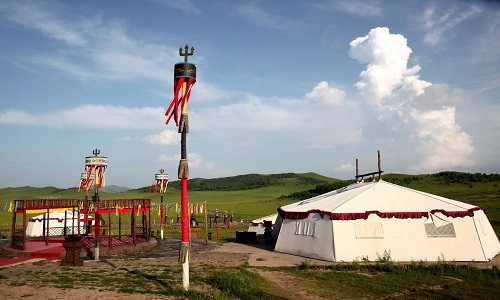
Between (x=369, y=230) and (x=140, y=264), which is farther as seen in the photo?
(x=369, y=230)

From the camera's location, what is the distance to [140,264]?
1989 cm

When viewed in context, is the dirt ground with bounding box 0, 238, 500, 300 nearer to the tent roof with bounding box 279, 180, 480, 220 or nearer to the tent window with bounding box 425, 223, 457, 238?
the tent window with bounding box 425, 223, 457, 238

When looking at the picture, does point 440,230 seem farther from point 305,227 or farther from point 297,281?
point 297,281

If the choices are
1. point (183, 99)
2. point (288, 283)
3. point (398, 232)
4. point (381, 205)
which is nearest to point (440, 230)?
point (398, 232)

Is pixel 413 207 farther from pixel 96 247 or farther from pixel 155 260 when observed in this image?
pixel 96 247

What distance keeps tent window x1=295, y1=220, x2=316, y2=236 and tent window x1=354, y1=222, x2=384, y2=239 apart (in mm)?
2552

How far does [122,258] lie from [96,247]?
5.54 ft

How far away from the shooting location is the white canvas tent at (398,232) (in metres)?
20.8

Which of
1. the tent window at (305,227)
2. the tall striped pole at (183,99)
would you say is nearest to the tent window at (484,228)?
the tent window at (305,227)

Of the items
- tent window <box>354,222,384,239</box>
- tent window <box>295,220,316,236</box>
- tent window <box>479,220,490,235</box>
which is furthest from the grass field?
tent window <box>479,220,490,235</box>

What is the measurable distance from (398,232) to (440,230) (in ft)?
7.78

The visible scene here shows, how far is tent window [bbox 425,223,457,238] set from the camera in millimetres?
21359

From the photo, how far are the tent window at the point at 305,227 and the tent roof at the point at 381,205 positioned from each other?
1.25ft

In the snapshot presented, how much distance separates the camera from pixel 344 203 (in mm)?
22594
